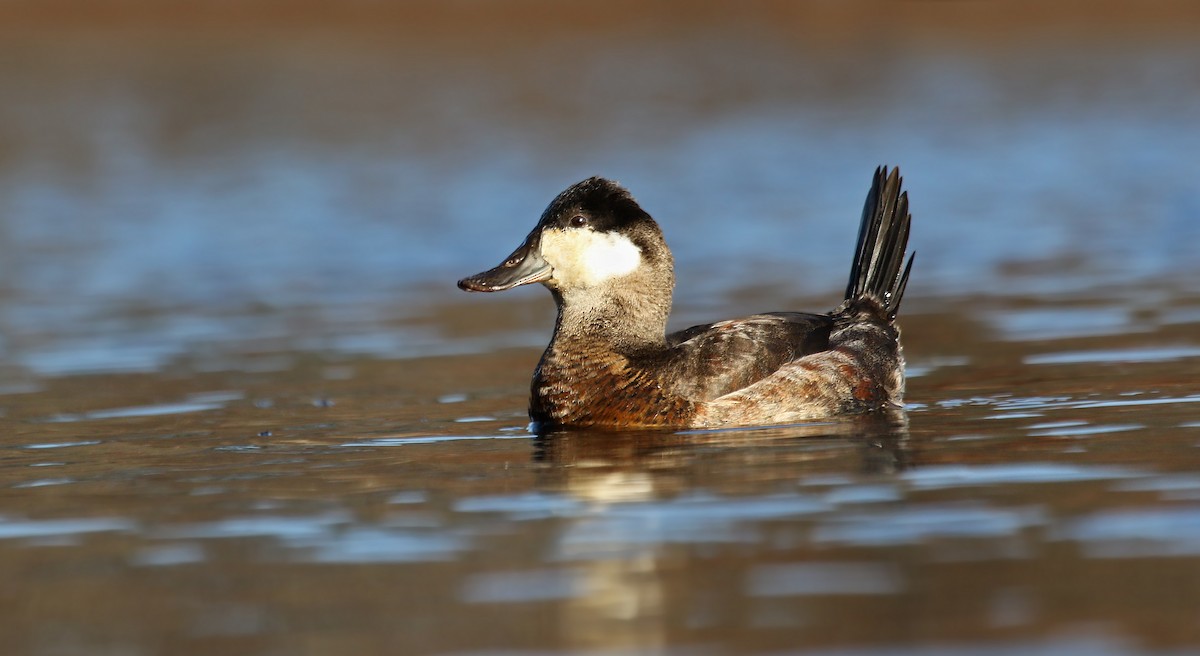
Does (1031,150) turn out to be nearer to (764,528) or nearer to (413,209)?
(413,209)

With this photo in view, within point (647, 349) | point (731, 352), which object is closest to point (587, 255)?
point (647, 349)

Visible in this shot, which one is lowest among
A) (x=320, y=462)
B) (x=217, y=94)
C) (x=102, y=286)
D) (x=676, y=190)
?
(x=320, y=462)

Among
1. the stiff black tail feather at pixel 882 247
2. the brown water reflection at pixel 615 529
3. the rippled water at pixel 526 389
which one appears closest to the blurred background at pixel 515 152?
the rippled water at pixel 526 389

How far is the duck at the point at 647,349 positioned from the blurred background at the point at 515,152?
246cm

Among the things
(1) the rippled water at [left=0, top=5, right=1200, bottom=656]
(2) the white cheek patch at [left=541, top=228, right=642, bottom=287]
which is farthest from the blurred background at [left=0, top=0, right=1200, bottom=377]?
(2) the white cheek patch at [left=541, top=228, right=642, bottom=287]

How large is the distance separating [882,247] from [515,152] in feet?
39.1

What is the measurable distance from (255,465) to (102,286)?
6.65 metres

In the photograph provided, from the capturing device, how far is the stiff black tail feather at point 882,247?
8.88m

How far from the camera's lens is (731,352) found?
297 inches

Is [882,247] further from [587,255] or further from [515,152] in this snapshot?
[515,152]

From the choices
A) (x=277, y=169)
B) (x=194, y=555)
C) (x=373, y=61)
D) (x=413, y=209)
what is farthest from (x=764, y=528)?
(x=373, y=61)

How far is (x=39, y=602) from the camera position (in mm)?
4832

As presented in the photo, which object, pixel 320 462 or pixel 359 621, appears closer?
pixel 359 621

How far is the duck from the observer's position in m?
7.39
